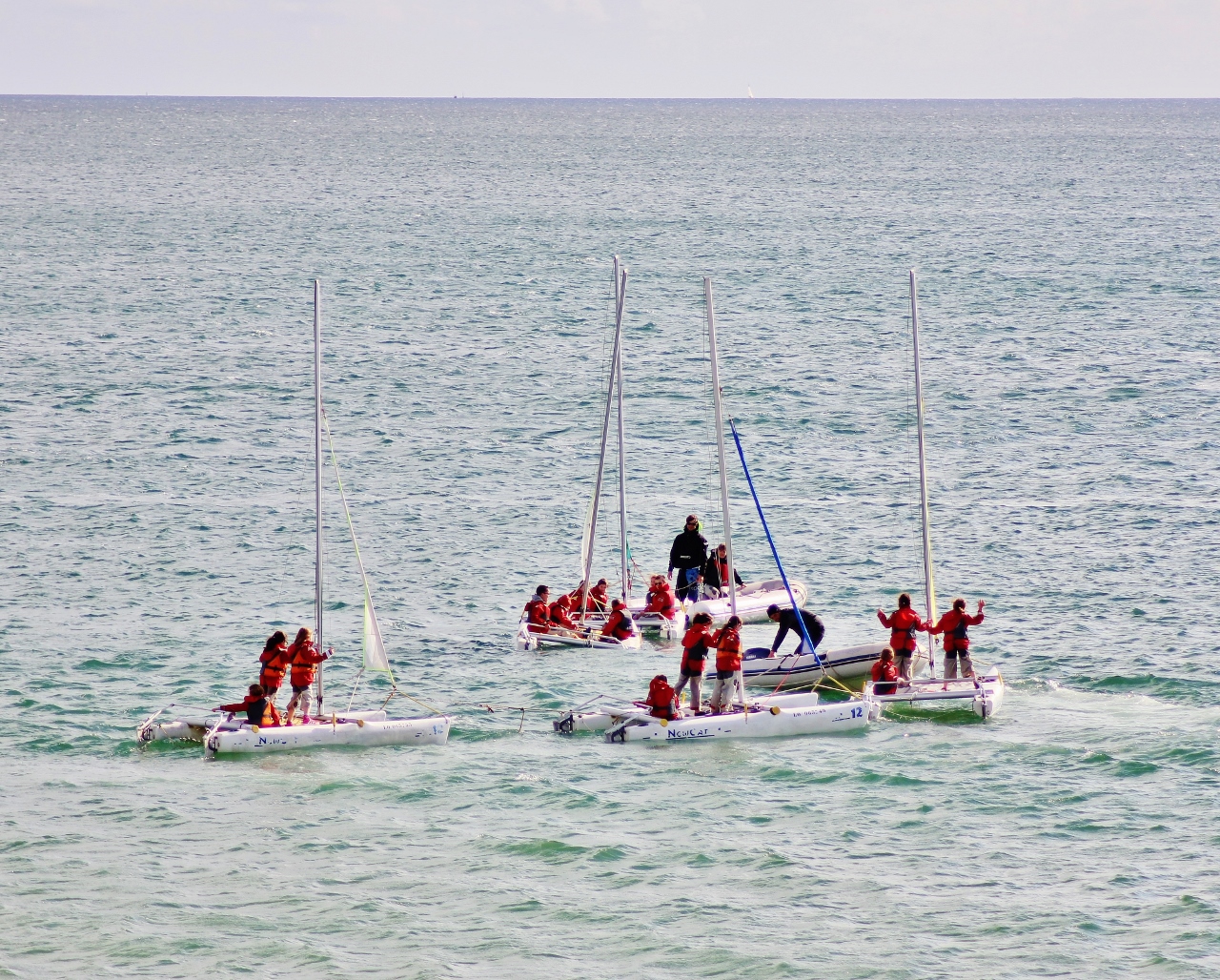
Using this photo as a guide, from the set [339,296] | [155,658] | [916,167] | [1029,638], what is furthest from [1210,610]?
[916,167]

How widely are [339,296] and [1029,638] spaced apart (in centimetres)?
5758

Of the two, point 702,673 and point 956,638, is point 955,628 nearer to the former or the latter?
point 956,638

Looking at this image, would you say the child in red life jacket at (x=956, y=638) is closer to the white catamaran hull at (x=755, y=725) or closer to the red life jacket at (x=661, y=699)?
the white catamaran hull at (x=755, y=725)

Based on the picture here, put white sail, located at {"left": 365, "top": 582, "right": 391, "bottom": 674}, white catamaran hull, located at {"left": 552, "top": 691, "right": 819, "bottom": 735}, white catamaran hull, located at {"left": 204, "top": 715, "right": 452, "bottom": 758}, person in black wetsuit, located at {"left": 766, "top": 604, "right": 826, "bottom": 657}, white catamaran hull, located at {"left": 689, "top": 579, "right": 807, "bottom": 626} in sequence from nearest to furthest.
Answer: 1. white catamaran hull, located at {"left": 204, "top": 715, "right": 452, "bottom": 758}
2. white sail, located at {"left": 365, "top": 582, "right": 391, "bottom": 674}
3. white catamaran hull, located at {"left": 552, "top": 691, "right": 819, "bottom": 735}
4. person in black wetsuit, located at {"left": 766, "top": 604, "right": 826, "bottom": 657}
5. white catamaran hull, located at {"left": 689, "top": 579, "right": 807, "bottom": 626}

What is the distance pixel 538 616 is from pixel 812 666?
644 cm

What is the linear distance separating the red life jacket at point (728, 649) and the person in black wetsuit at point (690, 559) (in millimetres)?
7820

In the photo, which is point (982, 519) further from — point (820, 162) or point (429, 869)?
point (820, 162)

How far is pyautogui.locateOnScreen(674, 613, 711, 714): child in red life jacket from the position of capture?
A: 26.9 meters

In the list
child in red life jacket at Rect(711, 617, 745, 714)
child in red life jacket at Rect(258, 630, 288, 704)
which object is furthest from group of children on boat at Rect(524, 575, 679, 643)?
child in red life jacket at Rect(258, 630, 288, 704)

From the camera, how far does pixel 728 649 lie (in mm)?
27172

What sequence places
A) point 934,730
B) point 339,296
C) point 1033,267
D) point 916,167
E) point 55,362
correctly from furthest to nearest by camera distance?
point 916,167, point 1033,267, point 339,296, point 55,362, point 934,730

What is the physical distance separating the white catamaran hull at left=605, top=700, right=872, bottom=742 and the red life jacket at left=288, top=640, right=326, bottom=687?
5221 millimetres

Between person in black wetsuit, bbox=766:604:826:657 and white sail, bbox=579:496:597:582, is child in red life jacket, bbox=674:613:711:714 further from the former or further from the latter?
white sail, bbox=579:496:597:582

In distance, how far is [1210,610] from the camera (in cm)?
3459
